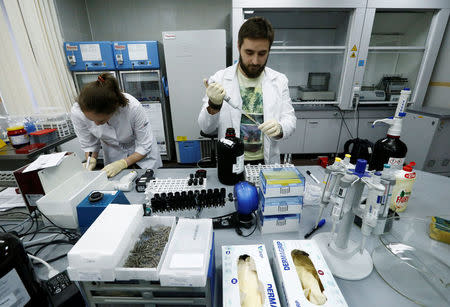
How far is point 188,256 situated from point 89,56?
2.97m

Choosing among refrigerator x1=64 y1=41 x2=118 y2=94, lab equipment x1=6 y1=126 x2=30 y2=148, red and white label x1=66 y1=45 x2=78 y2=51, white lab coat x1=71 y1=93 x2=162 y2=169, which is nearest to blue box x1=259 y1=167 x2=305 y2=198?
white lab coat x1=71 y1=93 x2=162 y2=169

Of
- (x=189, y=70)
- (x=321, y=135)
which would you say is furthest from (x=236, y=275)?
(x=321, y=135)

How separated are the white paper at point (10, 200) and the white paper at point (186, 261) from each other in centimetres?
95

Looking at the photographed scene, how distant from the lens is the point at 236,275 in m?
0.53

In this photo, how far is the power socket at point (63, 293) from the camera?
0.53 meters

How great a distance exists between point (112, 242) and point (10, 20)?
274 cm

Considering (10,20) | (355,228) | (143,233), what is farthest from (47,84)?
(355,228)

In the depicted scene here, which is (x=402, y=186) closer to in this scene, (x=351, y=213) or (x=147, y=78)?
(x=351, y=213)

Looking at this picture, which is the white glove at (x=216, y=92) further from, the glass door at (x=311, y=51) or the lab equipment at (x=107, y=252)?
the glass door at (x=311, y=51)

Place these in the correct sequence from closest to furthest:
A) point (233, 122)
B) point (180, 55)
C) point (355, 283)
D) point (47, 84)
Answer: point (355, 283) < point (233, 122) < point (47, 84) < point (180, 55)

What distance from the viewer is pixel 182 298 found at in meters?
0.48

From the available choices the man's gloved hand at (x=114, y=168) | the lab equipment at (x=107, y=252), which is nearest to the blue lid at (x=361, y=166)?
the lab equipment at (x=107, y=252)

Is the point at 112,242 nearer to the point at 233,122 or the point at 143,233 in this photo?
the point at 143,233

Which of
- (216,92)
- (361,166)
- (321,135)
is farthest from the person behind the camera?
(321,135)
